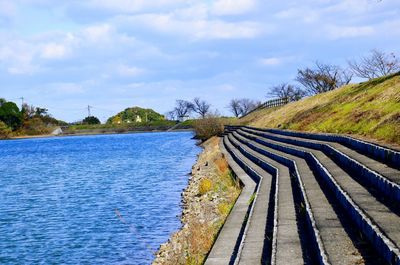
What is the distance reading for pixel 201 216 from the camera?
16.5 meters

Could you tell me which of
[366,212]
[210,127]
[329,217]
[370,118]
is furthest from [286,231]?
[210,127]

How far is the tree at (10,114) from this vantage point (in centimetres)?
15225

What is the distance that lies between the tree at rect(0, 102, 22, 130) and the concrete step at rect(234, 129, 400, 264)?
150209 millimetres

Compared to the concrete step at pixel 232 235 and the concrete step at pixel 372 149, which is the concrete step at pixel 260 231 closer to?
the concrete step at pixel 232 235

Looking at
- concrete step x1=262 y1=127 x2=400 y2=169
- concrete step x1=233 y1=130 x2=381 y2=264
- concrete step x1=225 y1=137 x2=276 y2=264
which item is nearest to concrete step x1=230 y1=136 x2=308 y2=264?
concrete step x1=225 y1=137 x2=276 y2=264

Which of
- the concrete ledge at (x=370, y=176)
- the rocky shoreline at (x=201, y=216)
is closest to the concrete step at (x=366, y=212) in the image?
the concrete ledge at (x=370, y=176)

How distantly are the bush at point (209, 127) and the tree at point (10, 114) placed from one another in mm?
97178

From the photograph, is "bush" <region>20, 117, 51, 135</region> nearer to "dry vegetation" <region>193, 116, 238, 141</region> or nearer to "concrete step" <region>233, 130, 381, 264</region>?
"dry vegetation" <region>193, 116, 238, 141</region>

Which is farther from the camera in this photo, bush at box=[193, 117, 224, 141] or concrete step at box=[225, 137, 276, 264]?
bush at box=[193, 117, 224, 141]

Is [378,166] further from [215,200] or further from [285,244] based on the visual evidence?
[215,200]

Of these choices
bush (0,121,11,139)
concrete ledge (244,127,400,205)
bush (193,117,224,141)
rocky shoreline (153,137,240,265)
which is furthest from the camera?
bush (0,121,11,139)

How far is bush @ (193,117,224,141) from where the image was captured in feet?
224

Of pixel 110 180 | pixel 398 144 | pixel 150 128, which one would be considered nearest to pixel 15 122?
pixel 150 128

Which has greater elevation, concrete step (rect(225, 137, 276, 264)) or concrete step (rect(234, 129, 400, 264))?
concrete step (rect(234, 129, 400, 264))
